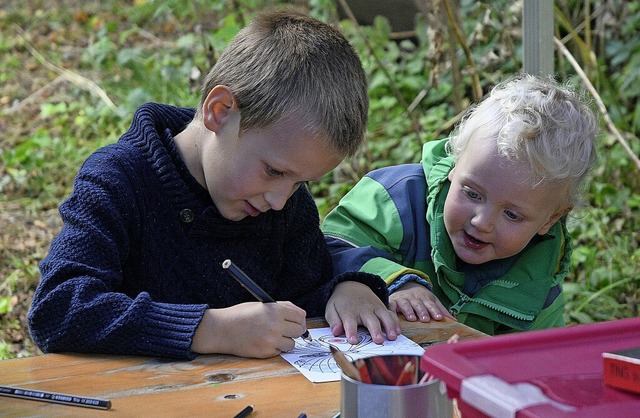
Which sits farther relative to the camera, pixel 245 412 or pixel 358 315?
pixel 358 315

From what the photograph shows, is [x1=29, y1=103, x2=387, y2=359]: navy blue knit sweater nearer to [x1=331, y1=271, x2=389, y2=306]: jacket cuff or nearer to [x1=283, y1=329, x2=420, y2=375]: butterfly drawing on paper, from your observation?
[x1=331, y1=271, x2=389, y2=306]: jacket cuff

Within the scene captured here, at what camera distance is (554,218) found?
2.31 m

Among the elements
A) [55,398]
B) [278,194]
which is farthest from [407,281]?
[55,398]

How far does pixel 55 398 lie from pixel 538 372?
674 mm

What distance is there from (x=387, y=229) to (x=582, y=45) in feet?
7.83

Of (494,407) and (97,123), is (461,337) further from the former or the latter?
(97,123)

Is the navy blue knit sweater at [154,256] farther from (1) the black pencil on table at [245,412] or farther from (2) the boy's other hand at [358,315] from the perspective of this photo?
(1) the black pencil on table at [245,412]

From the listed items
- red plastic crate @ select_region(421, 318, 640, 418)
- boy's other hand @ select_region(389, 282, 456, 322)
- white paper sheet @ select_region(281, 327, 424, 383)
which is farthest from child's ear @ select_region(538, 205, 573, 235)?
red plastic crate @ select_region(421, 318, 640, 418)

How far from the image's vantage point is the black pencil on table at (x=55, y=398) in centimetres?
131

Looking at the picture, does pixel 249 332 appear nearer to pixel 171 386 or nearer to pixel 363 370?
pixel 171 386

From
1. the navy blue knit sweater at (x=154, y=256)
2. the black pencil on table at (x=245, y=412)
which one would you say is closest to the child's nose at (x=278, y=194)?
the navy blue knit sweater at (x=154, y=256)

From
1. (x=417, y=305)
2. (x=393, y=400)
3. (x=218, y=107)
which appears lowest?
(x=417, y=305)

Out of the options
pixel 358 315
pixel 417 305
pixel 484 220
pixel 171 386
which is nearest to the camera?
pixel 171 386

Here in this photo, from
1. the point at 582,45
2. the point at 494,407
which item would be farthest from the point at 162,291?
the point at 582,45
